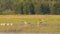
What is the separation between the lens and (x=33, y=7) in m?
25.9

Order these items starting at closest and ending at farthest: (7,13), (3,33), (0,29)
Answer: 1. (3,33)
2. (0,29)
3. (7,13)

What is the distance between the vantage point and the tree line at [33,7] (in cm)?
2558

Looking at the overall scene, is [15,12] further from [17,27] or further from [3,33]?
[3,33]

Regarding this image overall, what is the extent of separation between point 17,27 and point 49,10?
10.8 meters

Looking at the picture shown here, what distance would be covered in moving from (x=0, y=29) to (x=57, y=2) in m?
12.5

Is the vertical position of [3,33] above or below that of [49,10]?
above

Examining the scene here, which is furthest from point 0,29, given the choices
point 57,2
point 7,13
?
point 57,2

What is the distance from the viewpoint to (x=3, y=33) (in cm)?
1341

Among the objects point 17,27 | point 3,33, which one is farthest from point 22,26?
point 3,33


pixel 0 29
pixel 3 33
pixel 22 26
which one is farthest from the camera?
pixel 22 26

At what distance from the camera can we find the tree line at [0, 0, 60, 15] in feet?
83.9

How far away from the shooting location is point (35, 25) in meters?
16.2

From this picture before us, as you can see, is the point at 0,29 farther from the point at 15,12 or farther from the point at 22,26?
the point at 15,12

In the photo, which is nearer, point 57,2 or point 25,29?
point 25,29
